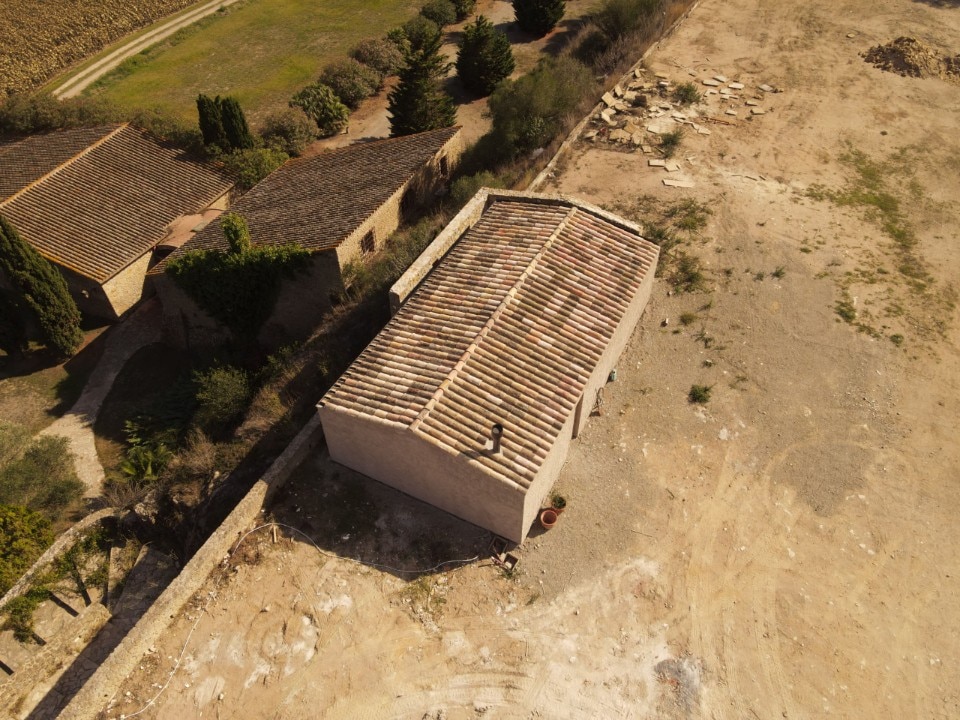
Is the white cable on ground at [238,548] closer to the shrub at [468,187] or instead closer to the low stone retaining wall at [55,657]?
the low stone retaining wall at [55,657]

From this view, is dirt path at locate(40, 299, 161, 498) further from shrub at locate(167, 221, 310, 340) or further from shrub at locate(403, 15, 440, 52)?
shrub at locate(403, 15, 440, 52)

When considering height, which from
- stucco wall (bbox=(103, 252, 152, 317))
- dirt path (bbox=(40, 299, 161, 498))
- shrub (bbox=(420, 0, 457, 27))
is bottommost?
dirt path (bbox=(40, 299, 161, 498))

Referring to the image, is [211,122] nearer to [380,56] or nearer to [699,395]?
[380,56]

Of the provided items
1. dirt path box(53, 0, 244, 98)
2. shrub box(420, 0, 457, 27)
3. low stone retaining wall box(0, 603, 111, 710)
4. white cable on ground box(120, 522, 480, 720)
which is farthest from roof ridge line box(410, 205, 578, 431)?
dirt path box(53, 0, 244, 98)

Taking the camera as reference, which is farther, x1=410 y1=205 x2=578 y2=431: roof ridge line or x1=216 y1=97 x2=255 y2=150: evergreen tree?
x1=216 y1=97 x2=255 y2=150: evergreen tree

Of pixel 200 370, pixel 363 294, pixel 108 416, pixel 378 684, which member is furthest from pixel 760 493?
pixel 108 416

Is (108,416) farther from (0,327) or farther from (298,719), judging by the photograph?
(298,719)
